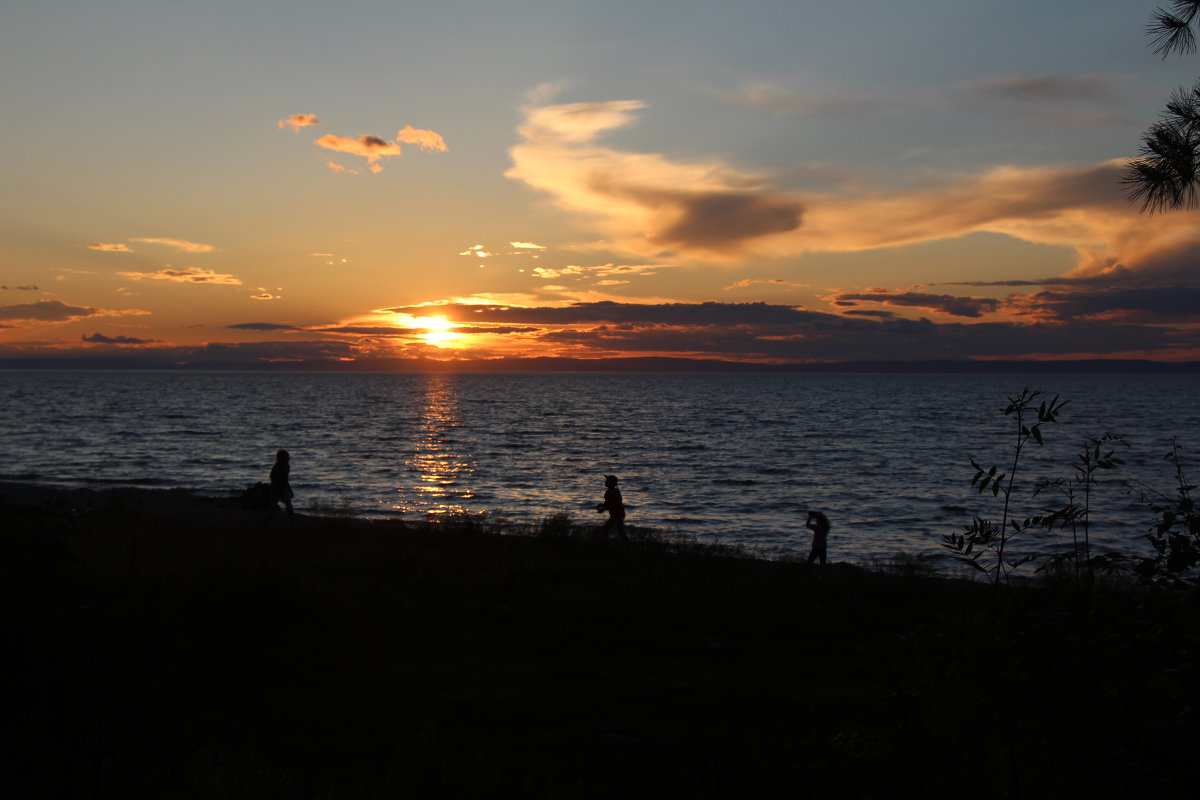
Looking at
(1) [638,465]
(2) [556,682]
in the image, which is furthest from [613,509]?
(1) [638,465]

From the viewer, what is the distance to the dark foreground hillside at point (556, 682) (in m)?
4.05

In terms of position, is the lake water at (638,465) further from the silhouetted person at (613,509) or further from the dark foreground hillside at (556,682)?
the silhouetted person at (613,509)

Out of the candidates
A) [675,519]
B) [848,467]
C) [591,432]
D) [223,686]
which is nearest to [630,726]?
[223,686]

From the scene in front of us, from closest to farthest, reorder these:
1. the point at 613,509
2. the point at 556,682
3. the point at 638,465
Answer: the point at 556,682 → the point at 613,509 → the point at 638,465

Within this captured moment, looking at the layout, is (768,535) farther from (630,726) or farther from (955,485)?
(630,726)

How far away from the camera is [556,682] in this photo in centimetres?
929

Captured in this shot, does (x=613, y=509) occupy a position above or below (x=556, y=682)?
above

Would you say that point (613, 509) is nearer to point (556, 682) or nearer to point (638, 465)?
point (556, 682)

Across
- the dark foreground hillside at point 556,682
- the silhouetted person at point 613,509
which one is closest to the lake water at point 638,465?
the dark foreground hillside at point 556,682

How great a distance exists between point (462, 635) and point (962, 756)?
25.4 feet

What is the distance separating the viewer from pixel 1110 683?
396 cm

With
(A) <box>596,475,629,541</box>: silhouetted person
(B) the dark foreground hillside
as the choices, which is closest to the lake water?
(B) the dark foreground hillside

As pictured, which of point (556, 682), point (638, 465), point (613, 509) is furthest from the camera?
point (638, 465)

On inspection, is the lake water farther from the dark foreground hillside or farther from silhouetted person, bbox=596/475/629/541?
silhouetted person, bbox=596/475/629/541
